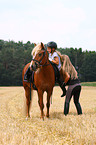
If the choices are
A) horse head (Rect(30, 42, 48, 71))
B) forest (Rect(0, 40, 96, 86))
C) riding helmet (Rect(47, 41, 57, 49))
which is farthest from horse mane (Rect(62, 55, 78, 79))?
forest (Rect(0, 40, 96, 86))

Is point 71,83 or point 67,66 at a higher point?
point 67,66

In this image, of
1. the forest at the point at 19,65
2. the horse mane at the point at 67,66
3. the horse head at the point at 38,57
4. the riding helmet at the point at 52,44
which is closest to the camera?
the horse head at the point at 38,57

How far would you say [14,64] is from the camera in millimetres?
77000

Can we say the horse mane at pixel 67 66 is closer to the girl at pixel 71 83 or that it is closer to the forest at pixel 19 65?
the girl at pixel 71 83

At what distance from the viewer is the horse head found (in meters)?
6.05

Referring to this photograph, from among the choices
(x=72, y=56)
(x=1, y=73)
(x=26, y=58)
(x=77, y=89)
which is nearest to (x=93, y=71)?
(x=72, y=56)

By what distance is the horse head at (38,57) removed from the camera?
6.05m

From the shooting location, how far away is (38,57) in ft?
20.4

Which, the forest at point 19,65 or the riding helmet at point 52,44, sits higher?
the riding helmet at point 52,44

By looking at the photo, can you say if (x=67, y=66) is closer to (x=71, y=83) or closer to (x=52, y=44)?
(x=71, y=83)

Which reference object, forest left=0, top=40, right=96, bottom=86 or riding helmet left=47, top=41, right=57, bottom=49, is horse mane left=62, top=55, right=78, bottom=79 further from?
forest left=0, top=40, right=96, bottom=86

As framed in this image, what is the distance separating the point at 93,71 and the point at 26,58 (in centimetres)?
2907

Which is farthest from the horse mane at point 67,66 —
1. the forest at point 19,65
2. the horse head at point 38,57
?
the forest at point 19,65

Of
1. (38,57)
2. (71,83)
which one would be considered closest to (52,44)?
(38,57)
